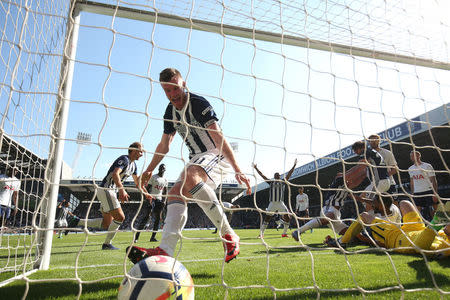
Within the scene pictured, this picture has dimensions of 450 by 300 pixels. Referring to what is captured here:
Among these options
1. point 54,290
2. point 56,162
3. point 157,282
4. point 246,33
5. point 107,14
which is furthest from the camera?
point 246,33

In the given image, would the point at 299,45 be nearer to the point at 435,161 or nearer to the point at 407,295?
the point at 407,295

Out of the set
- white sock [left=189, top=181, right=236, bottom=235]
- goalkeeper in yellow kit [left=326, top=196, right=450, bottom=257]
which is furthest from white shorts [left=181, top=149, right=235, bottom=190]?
goalkeeper in yellow kit [left=326, top=196, right=450, bottom=257]

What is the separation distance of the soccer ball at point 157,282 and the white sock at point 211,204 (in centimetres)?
69

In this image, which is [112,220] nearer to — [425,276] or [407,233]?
[407,233]

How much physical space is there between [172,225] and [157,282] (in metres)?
0.72

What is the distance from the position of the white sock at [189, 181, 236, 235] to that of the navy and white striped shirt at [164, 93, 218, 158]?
1.28ft

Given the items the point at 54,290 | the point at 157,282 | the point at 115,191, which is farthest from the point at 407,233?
the point at 115,191

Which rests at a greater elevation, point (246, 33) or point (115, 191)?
point (246, 33)

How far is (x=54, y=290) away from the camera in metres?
1.94

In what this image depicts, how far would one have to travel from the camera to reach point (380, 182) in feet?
15.5

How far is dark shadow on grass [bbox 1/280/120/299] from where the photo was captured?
1796 millimetres

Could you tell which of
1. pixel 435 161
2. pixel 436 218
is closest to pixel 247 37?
pixel 436 218

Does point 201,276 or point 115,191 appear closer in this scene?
point 201,276

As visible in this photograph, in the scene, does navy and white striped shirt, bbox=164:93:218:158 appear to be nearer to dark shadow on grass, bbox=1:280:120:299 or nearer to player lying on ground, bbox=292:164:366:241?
dark shadow on grass, bbox=1:280:120:299
